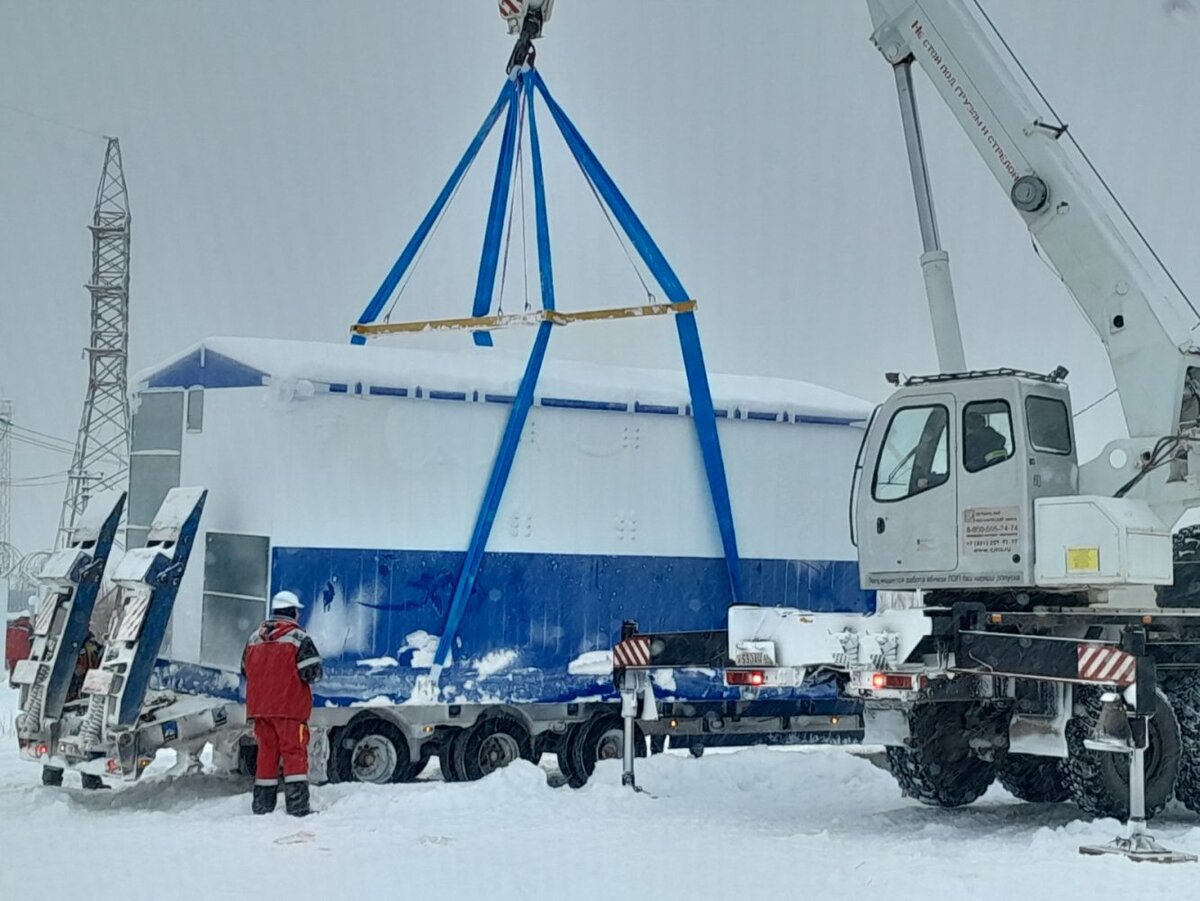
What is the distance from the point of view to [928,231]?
12031 mm

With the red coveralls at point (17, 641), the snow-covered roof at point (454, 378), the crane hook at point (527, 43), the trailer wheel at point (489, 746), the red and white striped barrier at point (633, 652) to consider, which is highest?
the crane hook at point (527, 43)

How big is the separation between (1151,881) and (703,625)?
223 inches

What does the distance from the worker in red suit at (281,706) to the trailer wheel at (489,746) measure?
224 centimetres

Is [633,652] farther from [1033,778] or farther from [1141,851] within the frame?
[1141,851]

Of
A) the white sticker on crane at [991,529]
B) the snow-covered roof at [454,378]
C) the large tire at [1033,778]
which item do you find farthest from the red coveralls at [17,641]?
the white sticker on crane at [991,529]

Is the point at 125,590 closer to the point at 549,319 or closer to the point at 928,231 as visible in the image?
the point at 549,319

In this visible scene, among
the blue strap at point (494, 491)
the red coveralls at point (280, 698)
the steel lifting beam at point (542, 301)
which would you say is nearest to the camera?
the red coveralls at point (280, 698)

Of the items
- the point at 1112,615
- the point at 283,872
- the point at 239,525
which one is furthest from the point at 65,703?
the point at 1112,615

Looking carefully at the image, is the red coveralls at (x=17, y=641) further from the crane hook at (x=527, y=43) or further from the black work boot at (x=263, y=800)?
the black work boot at (x=263, y=800)

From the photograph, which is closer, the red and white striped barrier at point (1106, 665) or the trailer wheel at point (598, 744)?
the red and white striped barrier at point (1106, 665)

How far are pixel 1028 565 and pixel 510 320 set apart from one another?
4.87 metres

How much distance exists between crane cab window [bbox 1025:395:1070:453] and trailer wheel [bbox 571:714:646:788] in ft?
14.3

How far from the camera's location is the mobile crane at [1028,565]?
31.5 ft

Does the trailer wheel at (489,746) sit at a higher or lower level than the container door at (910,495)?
lower
